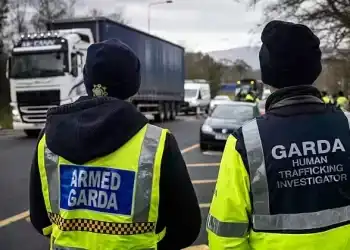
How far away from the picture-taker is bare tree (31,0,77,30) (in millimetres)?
50156

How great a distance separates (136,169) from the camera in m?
2.56

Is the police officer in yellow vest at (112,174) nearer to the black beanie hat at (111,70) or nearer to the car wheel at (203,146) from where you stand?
the black beanie hat at (111,70)

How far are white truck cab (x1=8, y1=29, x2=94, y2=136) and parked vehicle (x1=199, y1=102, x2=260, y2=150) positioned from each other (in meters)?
4.90

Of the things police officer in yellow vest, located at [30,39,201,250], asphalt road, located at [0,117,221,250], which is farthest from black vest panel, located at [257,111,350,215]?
asphalt road, located at [0,117,221,250]

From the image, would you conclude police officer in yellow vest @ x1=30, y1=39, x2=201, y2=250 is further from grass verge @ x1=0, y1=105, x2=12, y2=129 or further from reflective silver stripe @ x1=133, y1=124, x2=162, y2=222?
grass verge @ x1=0, y1=105, x2=12, y2=129

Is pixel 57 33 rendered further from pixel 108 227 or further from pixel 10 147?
pixel 108 227

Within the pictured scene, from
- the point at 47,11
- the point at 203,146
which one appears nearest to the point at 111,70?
the point at 203,146

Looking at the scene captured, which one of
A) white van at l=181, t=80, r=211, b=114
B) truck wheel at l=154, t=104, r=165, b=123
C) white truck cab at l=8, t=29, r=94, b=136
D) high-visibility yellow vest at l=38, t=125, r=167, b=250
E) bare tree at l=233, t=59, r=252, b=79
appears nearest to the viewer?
high-visibility yellow vest at l=38, t=125, r=167, b=250

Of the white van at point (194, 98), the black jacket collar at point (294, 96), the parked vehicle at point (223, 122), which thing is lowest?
the white van at point (194, 98)

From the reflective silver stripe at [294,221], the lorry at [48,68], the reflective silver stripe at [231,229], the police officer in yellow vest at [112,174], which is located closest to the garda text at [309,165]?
the reflective silver stripe at [294,221]

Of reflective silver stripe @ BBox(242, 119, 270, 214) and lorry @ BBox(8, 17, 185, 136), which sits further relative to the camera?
lorry @ BBox(8, 17, 185, 136)

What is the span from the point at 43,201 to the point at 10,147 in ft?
55.8

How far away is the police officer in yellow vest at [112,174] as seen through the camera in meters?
2.54

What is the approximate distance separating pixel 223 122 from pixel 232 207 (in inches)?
608
